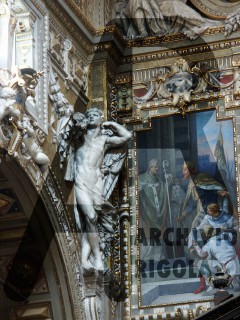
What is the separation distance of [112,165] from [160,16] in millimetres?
2846

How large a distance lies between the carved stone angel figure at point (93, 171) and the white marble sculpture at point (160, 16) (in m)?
2.04

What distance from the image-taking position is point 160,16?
19141 mm

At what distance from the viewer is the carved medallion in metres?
19.0

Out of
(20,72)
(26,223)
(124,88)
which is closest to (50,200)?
(26,223)

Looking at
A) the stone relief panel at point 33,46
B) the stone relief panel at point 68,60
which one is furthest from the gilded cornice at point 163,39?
the stone relief panel at point 33,46

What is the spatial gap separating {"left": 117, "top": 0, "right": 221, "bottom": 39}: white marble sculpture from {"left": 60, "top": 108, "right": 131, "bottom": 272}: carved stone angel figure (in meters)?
2.04

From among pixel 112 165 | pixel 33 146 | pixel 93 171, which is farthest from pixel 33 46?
pixel 112 165

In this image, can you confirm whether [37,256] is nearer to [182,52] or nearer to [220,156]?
[220,156]

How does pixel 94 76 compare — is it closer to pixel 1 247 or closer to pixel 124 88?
pixel 124 88

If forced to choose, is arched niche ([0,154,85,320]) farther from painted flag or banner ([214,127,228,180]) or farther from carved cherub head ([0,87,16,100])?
painted flag or banner ([214,127,228,180])

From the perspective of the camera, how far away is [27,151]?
611 inches

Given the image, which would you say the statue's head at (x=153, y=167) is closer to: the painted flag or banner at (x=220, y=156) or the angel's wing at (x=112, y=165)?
the angel's wing at (x=112, y=165)

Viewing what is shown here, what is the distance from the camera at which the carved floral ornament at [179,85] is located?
18422 millimetres

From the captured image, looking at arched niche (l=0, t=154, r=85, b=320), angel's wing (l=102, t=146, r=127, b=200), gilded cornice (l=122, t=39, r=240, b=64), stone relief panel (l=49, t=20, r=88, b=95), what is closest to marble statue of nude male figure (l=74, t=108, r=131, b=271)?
angel's wing (l=102, t=146, r=127, b=200)
